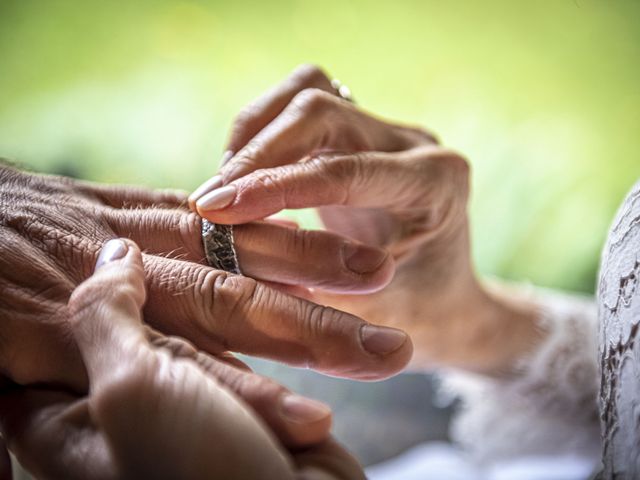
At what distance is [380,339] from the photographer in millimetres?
646

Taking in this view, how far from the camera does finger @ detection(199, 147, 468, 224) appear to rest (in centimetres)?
73

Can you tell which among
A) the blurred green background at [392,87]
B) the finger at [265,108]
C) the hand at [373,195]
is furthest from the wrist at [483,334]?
the finger at [265,108]

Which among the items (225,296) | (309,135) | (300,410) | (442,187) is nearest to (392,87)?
(442,187)

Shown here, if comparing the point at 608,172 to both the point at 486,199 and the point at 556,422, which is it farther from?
the point at 556,422

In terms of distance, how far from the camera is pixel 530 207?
5.64 ft

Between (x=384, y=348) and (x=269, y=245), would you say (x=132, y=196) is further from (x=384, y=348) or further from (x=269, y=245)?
(x=384, y=348)

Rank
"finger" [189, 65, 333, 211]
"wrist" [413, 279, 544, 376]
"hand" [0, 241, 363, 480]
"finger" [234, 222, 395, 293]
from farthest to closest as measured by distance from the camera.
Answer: "wrist" [413, 279, 544, 376], "finger" [189, 65, 333, 211], "finger" [234, 222, 395, 293], "hand" [0, 241, 363, 480]

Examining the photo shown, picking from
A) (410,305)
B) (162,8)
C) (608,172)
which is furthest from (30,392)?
(608,172)

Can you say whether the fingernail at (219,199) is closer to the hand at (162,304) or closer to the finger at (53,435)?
the hand at (162,304)

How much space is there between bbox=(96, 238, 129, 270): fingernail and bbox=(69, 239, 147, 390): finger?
21 millimetres

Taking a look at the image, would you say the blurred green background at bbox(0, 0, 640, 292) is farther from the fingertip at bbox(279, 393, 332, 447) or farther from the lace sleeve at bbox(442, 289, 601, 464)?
the fingertip at bbox(279, 393, 332, 447)

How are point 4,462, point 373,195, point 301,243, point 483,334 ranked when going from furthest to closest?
point 483,334, point 373,195, point 301,243, point 4,462

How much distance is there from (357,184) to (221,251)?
209 mm

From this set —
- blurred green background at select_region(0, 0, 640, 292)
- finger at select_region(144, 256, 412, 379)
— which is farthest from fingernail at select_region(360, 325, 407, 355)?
blurred green background at select_region(0, 0, 640, 292)
